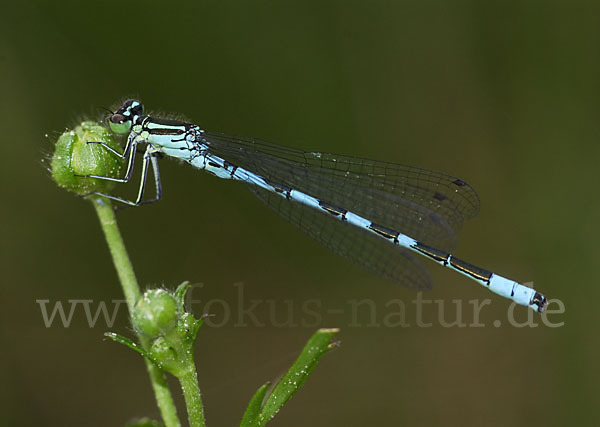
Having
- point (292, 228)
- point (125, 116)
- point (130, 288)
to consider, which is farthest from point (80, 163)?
point (292, 228)

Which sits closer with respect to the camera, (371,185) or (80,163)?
(80,163)

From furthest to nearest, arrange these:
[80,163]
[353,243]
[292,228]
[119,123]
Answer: [292,228] < [353,243] < [119,123] < [80,163]

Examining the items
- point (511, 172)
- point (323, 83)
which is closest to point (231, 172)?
point (323, 83)

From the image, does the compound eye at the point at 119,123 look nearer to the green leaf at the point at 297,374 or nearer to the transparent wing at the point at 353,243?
the transparent wing at the point at 353,243

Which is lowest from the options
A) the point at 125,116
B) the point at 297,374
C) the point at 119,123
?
the point at 297,374

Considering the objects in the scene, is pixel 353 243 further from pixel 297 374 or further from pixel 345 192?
pixel 297 374

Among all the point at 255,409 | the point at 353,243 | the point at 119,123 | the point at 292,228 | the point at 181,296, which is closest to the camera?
the point at 255,409

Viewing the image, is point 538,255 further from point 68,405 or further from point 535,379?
point 68,405
